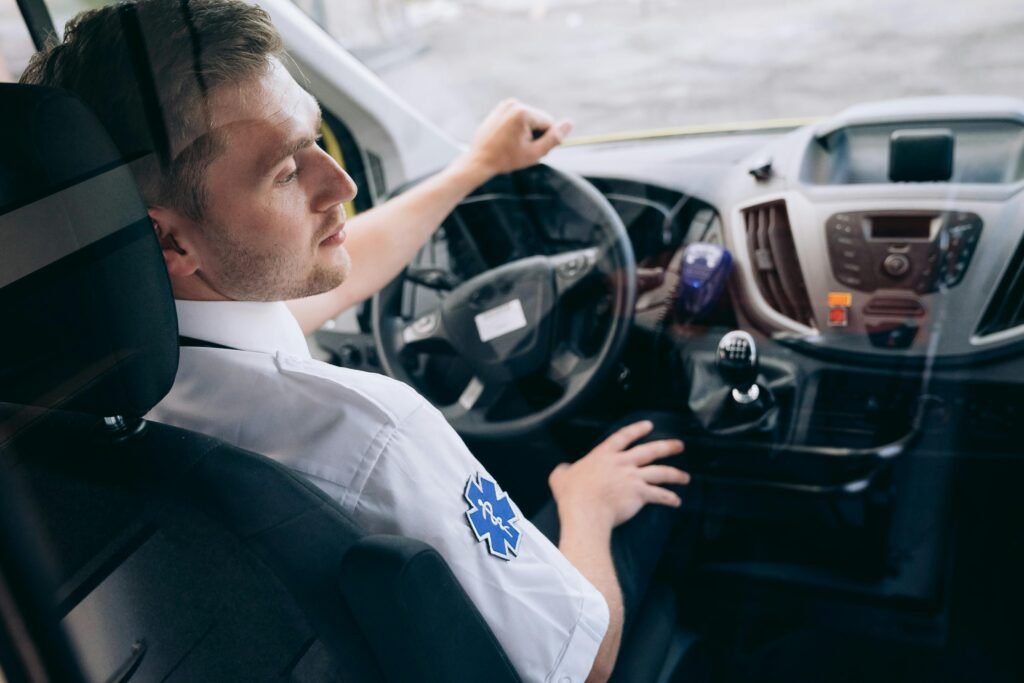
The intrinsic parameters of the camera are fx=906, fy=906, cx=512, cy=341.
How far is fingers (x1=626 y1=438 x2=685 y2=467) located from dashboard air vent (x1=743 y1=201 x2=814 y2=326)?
1.39 ft

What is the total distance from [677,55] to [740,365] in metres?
1.05

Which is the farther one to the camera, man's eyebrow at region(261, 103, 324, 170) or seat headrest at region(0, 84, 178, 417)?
man's eyebrow at region(261, 103, 324, 170)

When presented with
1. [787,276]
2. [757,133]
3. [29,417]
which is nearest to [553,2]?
[757,133]

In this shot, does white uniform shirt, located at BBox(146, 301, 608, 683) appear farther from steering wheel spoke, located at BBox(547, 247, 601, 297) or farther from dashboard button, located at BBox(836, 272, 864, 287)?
dashboard button, located at BBox(836, 272, 864, 287)

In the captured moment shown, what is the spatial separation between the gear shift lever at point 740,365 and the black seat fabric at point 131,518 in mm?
920

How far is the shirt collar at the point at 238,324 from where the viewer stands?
95cm

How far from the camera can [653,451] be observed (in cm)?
141

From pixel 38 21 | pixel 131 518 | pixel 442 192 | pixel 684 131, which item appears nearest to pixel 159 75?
pixel 38 21

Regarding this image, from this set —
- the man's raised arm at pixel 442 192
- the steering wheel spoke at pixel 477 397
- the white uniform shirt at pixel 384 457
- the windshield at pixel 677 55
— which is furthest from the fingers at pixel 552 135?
the white uniform shirt at pixel 384 457

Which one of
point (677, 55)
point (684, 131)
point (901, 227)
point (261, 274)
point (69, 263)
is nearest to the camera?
point (69, 263)

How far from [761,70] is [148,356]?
1.96m

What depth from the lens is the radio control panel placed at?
1.58 m

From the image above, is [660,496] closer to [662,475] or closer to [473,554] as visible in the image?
[662,475]

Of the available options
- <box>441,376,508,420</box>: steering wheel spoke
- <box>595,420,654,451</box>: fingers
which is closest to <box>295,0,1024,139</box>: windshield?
<box>441,376,508,420</box>: steering wheel spoke
